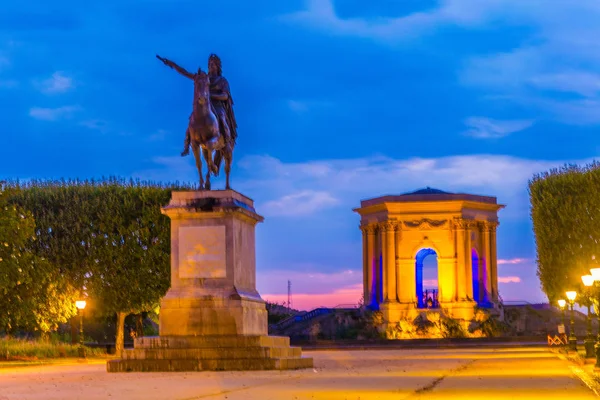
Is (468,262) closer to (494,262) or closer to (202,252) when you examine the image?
(494,262)

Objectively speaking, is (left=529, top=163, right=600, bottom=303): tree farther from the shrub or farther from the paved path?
the paved path

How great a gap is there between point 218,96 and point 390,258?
179 feet

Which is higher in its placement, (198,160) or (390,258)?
(390,258)

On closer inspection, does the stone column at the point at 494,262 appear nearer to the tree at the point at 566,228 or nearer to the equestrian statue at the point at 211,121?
the tree at the point at 566,228

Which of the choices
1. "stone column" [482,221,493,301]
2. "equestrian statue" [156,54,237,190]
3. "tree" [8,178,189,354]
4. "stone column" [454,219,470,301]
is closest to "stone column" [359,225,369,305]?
"stone column" [454,219,470,301]

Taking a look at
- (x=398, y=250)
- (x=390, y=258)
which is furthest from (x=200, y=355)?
(x=398, y=250)

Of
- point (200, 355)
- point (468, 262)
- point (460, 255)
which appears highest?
point (460, 255)

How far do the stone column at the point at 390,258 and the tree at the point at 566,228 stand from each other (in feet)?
82.4

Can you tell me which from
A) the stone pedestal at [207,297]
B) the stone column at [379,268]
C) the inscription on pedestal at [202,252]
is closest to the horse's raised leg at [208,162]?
the stone pedestal at [207,297]

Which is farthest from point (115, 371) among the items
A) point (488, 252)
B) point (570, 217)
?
point (488, 252)

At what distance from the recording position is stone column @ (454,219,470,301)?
84438 mm

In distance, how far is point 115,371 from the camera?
2923 centimetres

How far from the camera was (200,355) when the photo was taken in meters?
29.2

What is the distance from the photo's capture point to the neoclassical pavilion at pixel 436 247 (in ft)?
278
